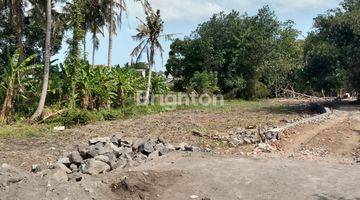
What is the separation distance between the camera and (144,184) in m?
9.26

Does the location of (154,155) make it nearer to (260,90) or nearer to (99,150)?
(99,150)

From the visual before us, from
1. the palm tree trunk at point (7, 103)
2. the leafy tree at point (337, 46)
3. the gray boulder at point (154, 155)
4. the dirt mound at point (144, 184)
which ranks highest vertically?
the leafy tree at point (337, 46)

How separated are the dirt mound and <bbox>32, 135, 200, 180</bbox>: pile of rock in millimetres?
893

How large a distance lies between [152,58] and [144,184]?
75.1 ft

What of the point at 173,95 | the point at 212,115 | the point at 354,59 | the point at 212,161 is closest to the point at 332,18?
the point at 354,59

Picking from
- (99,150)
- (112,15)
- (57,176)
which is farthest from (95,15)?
(57,176)

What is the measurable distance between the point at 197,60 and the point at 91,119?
2273cm

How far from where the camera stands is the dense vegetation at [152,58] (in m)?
24.2

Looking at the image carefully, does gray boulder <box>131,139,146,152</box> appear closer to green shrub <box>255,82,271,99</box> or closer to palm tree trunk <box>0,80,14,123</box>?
palm tree trunk <box>0,80,14,123</box>

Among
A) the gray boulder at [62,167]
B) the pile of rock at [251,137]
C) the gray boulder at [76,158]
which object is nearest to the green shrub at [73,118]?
the pile of rock at [251,137]

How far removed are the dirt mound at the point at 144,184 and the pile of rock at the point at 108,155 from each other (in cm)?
89

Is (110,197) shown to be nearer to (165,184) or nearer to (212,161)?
(165,184)

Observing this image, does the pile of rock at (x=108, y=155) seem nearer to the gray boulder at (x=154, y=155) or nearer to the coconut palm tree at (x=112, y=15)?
the gray boulder at (x=154, y=155)

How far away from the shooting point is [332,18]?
96.4 feet
